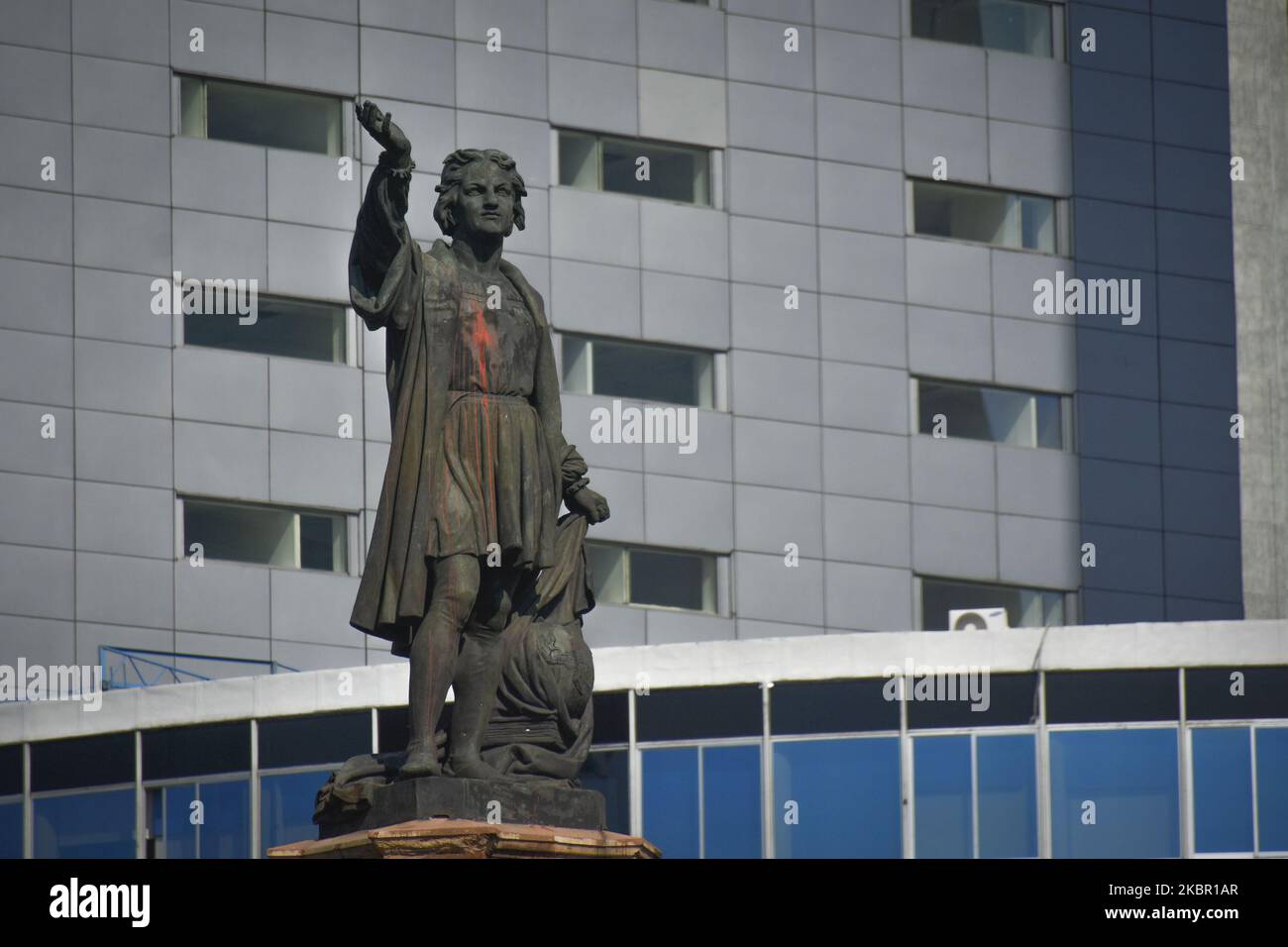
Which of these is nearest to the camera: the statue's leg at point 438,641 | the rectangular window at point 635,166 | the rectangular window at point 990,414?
the statue's leg at point 438,641

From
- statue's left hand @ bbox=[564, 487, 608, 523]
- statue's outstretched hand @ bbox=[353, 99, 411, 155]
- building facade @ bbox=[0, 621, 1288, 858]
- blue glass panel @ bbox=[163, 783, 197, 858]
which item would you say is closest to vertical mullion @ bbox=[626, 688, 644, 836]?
building facade @ bbox=[0, 621, 1288, 858]

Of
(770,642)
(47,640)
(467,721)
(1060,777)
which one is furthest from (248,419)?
(467,721)

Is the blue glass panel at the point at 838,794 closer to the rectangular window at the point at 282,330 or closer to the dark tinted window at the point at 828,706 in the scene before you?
the dark tinted window at the point at 828,706

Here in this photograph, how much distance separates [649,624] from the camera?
5825 cm

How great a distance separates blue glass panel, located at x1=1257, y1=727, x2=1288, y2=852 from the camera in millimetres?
43406

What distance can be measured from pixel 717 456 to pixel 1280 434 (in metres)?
13.0

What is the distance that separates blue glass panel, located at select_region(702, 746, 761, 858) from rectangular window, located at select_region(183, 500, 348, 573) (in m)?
13.8

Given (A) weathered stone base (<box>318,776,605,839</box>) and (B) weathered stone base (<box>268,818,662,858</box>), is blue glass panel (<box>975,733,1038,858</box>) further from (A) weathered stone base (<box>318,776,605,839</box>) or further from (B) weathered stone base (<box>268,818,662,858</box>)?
(B) weathered stone base (<box>268,818,662,858</box>)

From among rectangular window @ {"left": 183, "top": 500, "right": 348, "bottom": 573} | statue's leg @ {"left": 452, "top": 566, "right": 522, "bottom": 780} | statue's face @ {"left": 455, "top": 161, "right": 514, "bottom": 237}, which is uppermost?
statue's face @ {"left": 455, "top": 161, "right": 514, "bottom": 237}

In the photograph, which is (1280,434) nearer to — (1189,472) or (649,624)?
(1189,472)

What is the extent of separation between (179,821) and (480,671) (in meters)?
28.0

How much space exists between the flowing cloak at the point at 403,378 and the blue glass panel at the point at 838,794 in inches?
972

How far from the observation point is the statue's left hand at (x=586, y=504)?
19922 mm

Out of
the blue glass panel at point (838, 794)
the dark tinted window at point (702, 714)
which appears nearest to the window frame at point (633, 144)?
the dark tinted window at point (702, 714)
